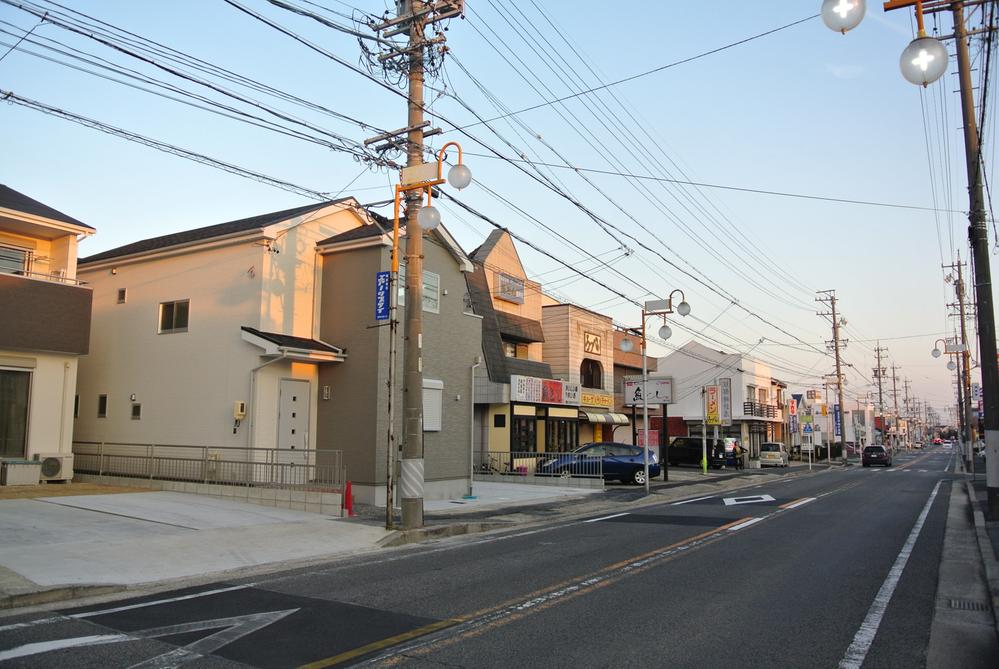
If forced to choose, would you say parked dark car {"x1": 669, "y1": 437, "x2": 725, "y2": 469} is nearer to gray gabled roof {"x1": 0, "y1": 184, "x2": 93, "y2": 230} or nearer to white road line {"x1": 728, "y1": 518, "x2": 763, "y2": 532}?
white road line {"x1": 728, "y1": 518, "x2": 763, "y2": 532}

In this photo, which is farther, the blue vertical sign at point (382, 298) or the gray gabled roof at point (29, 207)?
the gray gabled roof at point (29, 207)

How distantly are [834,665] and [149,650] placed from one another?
226 inches

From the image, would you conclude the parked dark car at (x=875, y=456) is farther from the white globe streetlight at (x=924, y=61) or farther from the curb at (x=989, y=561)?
the white globe streetlight at (x=924, y=61)

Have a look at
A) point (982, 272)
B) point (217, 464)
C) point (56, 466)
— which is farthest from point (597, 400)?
point (56, 466)

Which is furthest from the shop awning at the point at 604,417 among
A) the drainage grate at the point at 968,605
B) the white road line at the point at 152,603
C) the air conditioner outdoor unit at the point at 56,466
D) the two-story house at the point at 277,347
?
the white road line at the point at 152,603

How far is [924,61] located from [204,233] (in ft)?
65.8

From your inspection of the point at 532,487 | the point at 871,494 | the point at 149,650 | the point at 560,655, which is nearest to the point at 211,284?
the point at 532,487

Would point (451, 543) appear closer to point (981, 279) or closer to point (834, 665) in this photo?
point (834, 665)

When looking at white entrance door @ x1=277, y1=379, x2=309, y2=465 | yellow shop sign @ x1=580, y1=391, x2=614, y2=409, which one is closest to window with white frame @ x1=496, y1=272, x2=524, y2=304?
yellow shop sign @ x1=580, y1=391, x2=614, y2=409

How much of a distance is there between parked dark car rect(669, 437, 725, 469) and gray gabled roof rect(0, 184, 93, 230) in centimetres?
3622

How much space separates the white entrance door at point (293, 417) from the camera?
19453mm

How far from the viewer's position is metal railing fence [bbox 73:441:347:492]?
670 inches

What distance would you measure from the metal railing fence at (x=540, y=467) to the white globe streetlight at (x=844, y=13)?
20829mm

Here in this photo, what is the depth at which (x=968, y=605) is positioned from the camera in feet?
27.1
